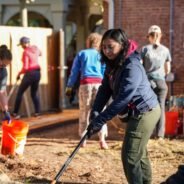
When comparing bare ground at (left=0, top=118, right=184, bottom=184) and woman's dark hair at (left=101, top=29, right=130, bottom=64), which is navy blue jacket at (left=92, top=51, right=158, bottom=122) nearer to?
woman's dark hair at (left=101, top=29, right=130, bottom=64)

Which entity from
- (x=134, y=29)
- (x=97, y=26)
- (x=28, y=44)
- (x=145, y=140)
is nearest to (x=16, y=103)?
(x=28, y=44)

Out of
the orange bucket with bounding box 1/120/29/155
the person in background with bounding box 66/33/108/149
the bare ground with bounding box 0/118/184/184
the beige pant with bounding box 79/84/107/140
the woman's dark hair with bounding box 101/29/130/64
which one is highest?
the woman's dark hair with bounding box 101/29/130/64

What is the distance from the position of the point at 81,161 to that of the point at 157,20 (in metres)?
7.71

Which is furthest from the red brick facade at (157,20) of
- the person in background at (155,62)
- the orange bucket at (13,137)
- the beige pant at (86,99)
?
the orange bucket at (13,137)

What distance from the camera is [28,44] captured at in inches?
533

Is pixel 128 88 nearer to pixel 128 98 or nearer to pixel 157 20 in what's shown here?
pixel 128 98

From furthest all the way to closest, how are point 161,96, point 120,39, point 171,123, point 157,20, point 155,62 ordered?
point 157,20, point 171,123, point 161,96, point 155,62, point 120,39

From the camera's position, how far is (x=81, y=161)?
356 inches

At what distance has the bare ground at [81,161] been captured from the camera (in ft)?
26.0

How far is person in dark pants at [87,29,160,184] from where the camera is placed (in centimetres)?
599

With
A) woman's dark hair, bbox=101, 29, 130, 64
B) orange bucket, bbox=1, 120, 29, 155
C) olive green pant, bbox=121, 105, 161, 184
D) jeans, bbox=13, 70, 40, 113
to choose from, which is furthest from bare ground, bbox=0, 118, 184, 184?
woman's dark hair, bbox=101, 29, 130, 64

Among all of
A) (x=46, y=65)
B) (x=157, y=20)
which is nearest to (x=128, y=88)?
(x=46, y=65)

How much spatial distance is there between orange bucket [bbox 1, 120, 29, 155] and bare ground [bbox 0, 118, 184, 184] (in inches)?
7.3

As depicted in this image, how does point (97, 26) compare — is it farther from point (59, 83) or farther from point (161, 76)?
point (161, 76)
